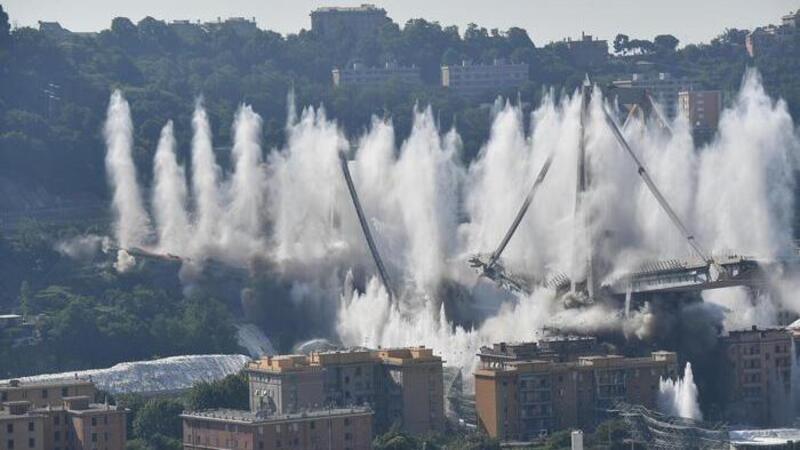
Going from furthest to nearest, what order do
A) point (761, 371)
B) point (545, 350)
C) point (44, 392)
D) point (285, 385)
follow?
point (761, 371) → point (545, 350) → point (285, 385) → point (44, 392)

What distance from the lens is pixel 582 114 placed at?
91938mm

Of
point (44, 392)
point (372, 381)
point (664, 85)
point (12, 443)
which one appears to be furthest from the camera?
point (664, 85)

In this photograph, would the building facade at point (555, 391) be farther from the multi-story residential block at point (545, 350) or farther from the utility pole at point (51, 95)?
the utility pole at point (51, 95)

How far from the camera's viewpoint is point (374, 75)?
152 m

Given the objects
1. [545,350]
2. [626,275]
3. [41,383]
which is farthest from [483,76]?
[41,383]

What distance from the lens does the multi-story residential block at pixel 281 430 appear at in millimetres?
75500

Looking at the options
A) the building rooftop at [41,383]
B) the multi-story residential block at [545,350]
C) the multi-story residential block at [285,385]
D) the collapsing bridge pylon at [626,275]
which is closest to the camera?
the building rooftop at [41,383]

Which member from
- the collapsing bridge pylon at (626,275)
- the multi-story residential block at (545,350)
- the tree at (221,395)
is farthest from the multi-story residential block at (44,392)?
the collapsing bridge pylon at (626,275)

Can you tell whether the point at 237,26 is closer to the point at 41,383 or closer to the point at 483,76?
the point at 483,76

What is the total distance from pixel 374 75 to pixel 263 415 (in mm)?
76086

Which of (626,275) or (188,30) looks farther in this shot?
(188,30)

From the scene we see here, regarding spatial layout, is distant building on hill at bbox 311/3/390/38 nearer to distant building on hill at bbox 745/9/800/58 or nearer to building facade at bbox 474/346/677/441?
distant building on hill at bbox 745/9/800/58

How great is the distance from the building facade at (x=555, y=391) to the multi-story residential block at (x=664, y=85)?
191 feet

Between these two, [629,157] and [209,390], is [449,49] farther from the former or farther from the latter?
[209,390]
